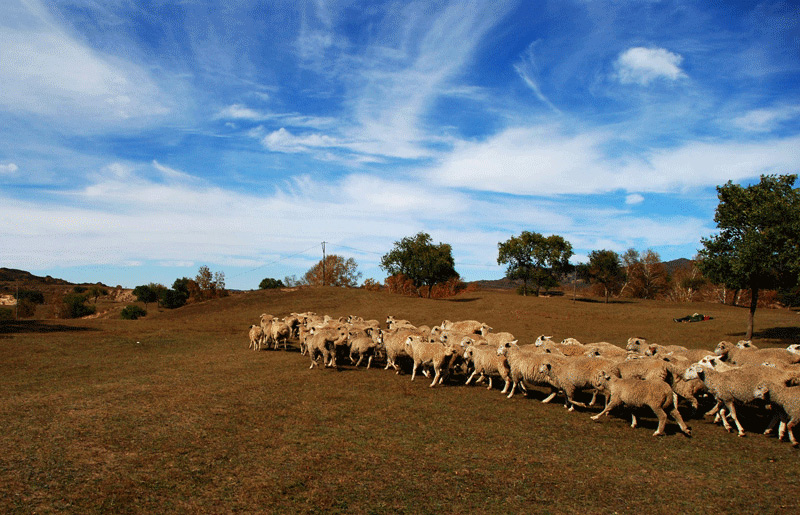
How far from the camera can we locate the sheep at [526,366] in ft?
42.2

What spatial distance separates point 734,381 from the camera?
34.1 feet

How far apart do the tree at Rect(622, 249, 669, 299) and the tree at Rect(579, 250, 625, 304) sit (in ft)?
57.6

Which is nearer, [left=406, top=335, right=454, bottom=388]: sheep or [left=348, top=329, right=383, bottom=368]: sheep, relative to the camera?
[left=406, top=335, right=454, bottom=388]: sheep

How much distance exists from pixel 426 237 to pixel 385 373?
2212 inches

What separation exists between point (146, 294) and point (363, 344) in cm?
8042

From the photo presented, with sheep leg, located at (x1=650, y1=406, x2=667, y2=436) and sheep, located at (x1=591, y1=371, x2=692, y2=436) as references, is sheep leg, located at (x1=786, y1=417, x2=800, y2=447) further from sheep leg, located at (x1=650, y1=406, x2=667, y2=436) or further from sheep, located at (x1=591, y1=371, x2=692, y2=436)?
sheep leg, located at (x1=650, y1=406, x2=667, y2=436)

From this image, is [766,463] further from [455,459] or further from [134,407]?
[134,407]

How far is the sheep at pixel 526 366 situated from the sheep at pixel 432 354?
1.88 metres

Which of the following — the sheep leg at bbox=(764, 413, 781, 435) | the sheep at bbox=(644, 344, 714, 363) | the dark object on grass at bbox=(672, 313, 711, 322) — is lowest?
the sheep leg at bbox=(764, 413, 781, 435)

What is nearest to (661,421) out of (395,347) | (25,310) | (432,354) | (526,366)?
(526,366)

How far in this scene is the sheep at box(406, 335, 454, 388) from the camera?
1512cm

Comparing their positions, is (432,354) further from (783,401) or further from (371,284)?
(371,284)

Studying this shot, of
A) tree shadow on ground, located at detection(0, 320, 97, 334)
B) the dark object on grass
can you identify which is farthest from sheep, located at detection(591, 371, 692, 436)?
tree shadow on ground, located at detection(0, 320, 97, 334)

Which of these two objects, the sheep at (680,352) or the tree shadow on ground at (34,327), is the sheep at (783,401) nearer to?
the sheep at (680,352)
